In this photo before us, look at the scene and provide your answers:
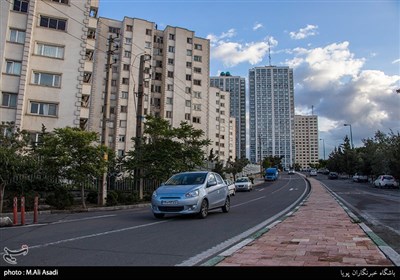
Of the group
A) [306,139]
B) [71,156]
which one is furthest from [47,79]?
[306,139]

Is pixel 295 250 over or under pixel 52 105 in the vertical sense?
under

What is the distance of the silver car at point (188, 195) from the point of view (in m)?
11.7

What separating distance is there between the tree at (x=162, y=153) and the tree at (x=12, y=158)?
22.4ft

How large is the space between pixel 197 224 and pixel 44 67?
88.9 ft

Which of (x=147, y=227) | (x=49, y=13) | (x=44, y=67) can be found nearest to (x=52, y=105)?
(x=44, y=67)

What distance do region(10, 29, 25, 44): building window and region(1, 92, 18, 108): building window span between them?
466 centimetres

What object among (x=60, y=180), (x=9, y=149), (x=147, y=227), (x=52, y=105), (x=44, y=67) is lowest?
(x=147, y=227)

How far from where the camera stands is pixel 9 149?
15.6 m

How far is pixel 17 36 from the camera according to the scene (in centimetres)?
3219

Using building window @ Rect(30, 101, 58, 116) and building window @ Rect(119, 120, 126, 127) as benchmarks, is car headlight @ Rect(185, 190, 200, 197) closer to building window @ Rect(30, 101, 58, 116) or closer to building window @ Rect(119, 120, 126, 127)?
building window @ Rect(30, 101, 58, 116)

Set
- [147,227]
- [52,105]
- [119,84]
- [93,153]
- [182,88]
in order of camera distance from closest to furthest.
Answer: [147,227] < [93,153] < [52,105] < [119,84] < [182,88]

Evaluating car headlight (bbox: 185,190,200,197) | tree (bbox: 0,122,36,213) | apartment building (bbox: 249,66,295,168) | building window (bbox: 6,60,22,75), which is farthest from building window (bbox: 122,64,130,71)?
car headlight (bbox: 185,190,200,197)

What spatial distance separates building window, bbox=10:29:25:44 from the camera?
1261 inches

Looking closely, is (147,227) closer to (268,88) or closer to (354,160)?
(354,160)
